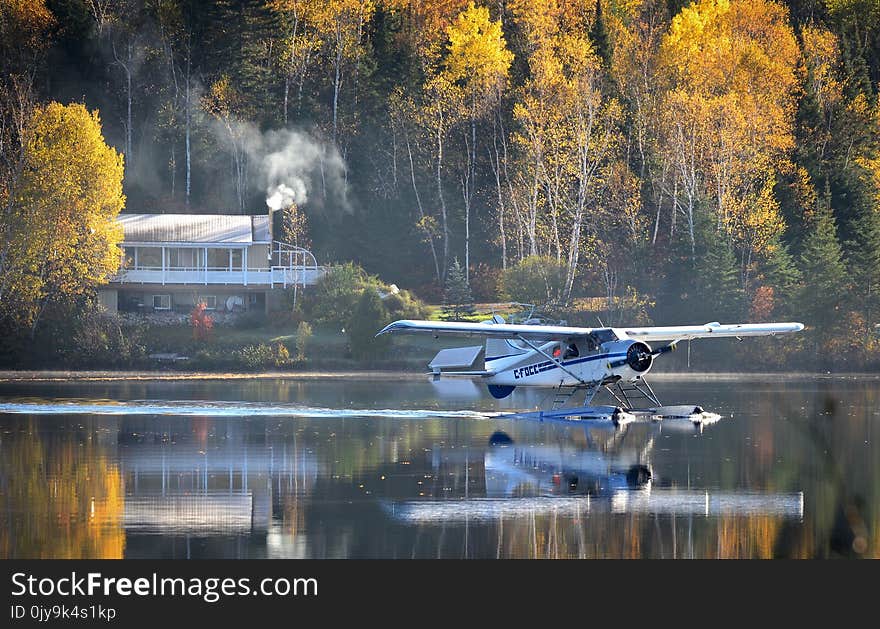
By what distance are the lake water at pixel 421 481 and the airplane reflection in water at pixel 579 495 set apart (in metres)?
0.04

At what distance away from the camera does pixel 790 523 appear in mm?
16938

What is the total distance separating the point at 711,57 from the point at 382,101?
Answer: 52.9 ft

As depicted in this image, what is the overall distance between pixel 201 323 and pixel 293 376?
22.3ft

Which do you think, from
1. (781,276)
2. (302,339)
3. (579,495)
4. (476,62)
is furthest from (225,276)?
(579,495)

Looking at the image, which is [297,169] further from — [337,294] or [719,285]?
[719,285]

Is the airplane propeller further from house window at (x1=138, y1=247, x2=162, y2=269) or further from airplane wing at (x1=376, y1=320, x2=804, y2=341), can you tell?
house window at (x1=138, y1=247, x2=162, y2=269)

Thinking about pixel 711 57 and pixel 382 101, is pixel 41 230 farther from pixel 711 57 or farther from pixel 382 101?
pixel 711 57

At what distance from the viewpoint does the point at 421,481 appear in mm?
20375

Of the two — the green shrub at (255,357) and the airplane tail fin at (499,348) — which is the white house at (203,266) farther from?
the airplane tail fin at (499,348)

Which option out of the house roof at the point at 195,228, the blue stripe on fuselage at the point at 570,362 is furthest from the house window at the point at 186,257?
the blue stripe on fuselage at the point at 570,362

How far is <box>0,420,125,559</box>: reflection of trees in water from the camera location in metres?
15.2

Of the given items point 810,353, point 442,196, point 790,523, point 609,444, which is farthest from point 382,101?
point 790,523

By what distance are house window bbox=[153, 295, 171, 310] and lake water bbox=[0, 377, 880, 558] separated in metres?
21.9

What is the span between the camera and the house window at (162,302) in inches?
2222
